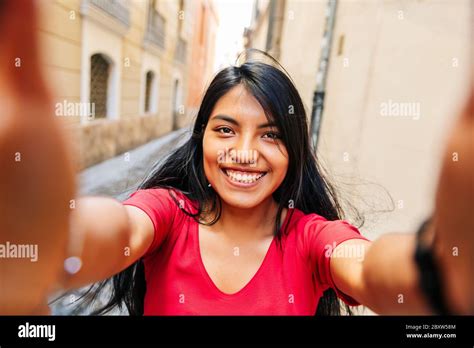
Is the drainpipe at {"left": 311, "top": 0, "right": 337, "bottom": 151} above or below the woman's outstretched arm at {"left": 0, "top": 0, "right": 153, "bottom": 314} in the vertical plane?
above

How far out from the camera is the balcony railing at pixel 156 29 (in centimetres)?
225

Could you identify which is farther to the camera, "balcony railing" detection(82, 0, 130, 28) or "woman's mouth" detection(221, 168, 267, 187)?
"balcony railing" detection(82, 0, 130, 28)

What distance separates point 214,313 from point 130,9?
2.06 m

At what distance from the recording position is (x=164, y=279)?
2.12ft

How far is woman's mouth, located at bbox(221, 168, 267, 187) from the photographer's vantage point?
64 cm

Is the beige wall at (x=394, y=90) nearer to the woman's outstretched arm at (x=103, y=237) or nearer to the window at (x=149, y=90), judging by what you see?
the woman's outstretched arm at (x=103, y=237)

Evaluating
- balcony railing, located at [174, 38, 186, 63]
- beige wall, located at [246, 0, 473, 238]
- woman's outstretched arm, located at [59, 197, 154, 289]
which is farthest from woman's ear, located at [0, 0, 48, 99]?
balcony railing, located at [174, 38, 186, 63]

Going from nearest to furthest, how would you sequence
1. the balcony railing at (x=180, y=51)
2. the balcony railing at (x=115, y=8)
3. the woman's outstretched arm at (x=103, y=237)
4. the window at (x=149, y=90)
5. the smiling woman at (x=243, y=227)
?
the woman's outstretched arm at (x=103, y=237) < the smiling woman at (x=243, y=227) < the balcony railing at (x=115, y=8) < the window at (x=149, y=90) < the balcony railing at (x=180, y=51)

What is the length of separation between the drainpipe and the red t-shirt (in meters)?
0.93

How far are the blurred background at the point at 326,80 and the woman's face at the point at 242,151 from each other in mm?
139

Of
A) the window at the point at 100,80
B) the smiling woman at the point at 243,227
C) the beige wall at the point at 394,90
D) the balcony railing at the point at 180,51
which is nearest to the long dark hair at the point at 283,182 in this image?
the smiling woman at the point at 243,227

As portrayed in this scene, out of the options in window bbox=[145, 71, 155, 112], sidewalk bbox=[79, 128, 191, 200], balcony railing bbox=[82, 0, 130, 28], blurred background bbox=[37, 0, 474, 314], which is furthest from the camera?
window bbox=[145, 71, 155, 112]

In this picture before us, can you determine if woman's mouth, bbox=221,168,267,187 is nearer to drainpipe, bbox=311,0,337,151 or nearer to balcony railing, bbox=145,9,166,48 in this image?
drainpipe, bbox=311,0,337,151
